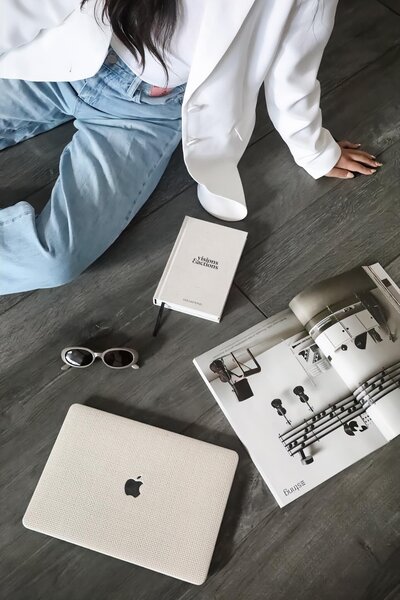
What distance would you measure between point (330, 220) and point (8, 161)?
0.60 metres

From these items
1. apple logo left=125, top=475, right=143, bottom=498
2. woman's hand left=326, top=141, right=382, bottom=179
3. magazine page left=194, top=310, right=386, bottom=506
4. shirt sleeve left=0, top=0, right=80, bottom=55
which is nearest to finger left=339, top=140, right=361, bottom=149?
woman's hand left=326, top=141, right=382, bottom=179

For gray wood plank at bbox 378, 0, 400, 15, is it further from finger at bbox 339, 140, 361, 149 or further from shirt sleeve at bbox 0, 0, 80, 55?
shirt sleeve at bbox 0, 0, 80, 55

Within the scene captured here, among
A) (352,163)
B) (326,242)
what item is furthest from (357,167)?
(326,242)

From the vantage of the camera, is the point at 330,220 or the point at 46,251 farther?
the point at 330,220

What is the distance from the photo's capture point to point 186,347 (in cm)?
86

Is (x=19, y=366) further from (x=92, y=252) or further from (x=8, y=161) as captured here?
(x=8, y=161)

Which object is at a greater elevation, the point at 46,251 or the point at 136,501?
the point at 46,251

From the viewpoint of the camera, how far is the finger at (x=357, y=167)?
0.98 meters

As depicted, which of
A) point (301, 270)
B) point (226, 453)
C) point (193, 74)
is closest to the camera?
point (193, 74)

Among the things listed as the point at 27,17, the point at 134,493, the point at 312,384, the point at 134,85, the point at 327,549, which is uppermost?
the point at 27,17

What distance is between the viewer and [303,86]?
29.5 inches

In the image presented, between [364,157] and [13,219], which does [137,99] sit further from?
[364,157]

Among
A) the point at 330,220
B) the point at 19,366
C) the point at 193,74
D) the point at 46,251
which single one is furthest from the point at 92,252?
the point at 330,220

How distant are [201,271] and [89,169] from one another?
0.24m
